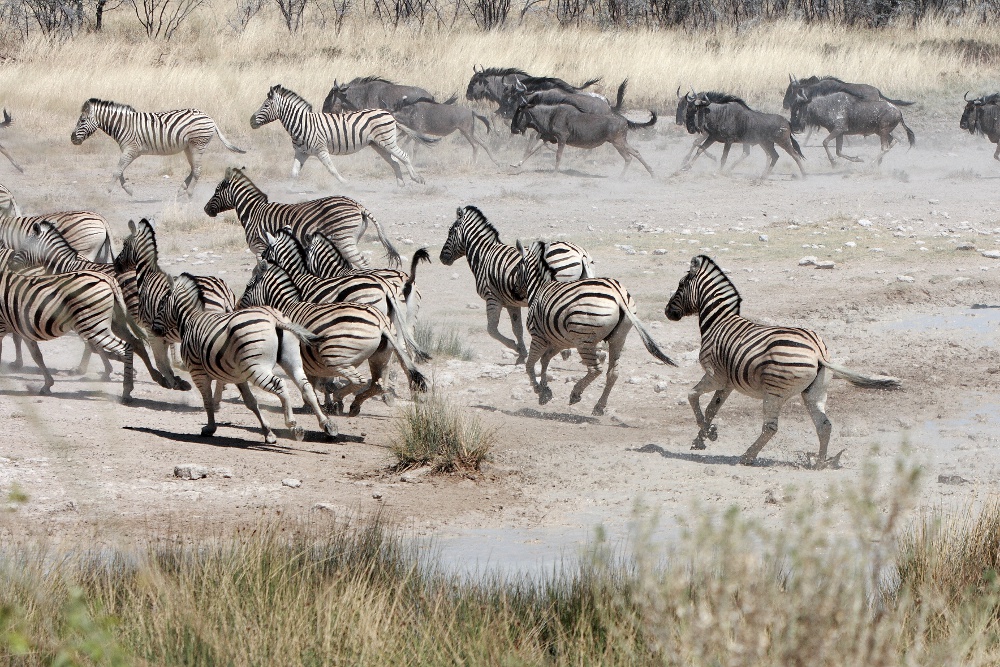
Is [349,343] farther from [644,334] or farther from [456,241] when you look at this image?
→ [456,241]

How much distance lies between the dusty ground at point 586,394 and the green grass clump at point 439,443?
0.14 meters

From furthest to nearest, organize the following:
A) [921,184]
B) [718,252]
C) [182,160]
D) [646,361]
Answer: [182,160] < [921,184] < [718,252] < [646,361]

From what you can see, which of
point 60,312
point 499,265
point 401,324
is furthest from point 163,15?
point 401,324

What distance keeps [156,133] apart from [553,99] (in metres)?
7.69

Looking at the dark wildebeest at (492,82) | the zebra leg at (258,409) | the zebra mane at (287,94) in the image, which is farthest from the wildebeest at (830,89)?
the zebra leg at (258,409)

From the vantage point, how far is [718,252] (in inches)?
610

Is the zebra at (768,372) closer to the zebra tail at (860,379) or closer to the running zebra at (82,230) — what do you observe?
the zebra tail at (860,379)

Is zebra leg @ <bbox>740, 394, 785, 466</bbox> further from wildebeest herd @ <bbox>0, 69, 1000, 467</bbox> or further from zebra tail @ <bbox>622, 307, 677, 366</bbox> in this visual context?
zebra tail @ <bbox>622, 307, 677, 366</bbox>

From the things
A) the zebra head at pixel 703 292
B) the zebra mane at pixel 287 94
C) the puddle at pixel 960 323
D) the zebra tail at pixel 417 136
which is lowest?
the puddle at pixel 960 323

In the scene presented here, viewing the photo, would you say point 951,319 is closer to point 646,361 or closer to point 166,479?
point 646,361

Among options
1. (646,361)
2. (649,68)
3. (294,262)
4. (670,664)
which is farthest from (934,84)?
(670,664)

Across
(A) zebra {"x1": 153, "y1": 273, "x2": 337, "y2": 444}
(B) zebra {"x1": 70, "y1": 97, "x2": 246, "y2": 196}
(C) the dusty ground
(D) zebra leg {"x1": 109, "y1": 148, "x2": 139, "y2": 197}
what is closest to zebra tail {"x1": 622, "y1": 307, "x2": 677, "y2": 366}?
(C) the dusty ground

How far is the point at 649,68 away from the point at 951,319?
17.6 meters

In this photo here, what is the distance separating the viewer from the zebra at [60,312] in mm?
9031
